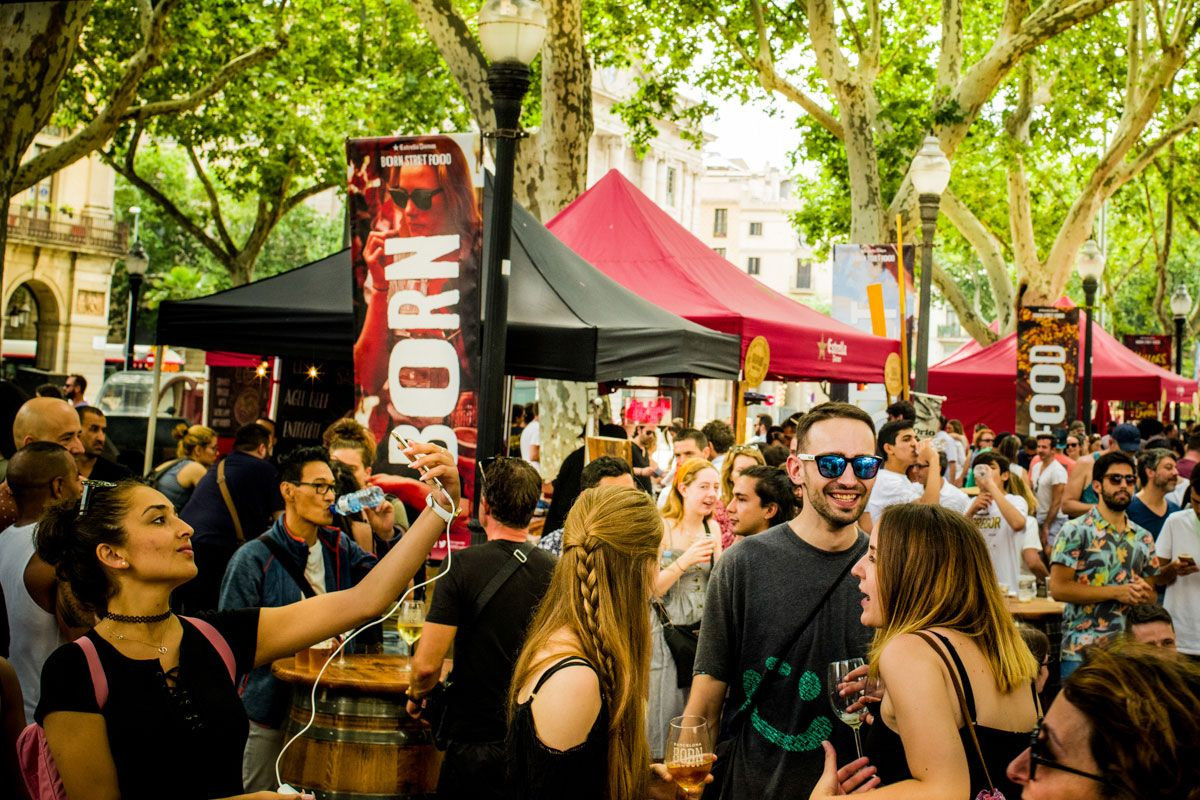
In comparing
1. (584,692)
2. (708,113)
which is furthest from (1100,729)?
(708,113)

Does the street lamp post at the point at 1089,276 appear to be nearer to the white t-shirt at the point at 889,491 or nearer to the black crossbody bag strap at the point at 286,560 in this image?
the white t-shirt at the point at 889,491

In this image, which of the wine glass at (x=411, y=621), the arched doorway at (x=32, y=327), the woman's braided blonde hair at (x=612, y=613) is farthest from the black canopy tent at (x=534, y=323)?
the arched doorway at (x=32, y=327)

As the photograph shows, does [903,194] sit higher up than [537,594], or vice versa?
[903,194]

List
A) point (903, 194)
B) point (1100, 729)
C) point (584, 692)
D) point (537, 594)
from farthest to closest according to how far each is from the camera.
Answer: point (903, 194)
point (537, 594)
point (584, 692)
point (1100, 729)

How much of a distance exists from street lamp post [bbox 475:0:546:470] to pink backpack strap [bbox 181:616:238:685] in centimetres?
326

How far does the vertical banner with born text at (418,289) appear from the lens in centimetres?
623

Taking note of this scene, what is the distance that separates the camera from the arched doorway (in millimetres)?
47062

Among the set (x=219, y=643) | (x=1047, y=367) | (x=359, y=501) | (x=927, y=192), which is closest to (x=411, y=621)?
(x=359, y=501)

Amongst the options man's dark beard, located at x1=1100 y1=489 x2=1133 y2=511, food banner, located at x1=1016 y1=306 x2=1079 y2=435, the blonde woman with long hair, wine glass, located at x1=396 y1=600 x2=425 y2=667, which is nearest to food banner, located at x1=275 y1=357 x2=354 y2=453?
wine glass, located at x1=396 y1=600 x2=425 y2=667

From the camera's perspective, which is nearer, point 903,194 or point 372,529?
point 372,529

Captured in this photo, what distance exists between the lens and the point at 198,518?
7109 mm

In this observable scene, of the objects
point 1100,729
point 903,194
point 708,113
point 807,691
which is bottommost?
point 807,691

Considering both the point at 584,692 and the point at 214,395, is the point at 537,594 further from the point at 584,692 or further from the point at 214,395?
the point at 214,395

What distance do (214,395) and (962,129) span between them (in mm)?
11162
